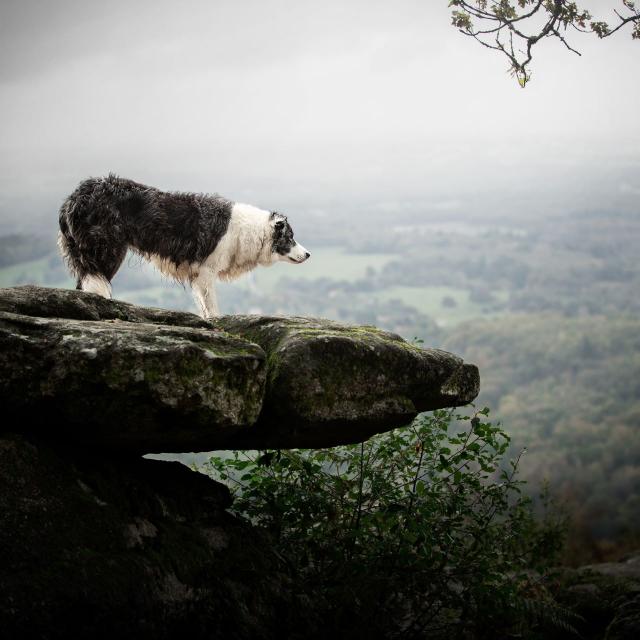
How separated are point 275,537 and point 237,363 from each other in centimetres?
256

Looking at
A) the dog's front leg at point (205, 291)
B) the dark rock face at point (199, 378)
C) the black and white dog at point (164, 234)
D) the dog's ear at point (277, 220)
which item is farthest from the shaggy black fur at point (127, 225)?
the dark rock face at point (199, 378)

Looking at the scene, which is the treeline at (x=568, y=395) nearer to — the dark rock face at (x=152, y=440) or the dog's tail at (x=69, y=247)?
the dog's tail at (x=69, y=247)

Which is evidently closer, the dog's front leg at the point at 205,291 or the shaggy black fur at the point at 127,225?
the shaggy black fur at the point at 127,225

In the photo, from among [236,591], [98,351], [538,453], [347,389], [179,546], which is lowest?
[538,453]

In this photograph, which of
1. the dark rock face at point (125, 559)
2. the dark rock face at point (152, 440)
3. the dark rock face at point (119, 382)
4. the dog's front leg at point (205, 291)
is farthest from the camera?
the dog's front leg at point (205, 291)

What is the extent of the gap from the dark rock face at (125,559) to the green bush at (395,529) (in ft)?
1.58

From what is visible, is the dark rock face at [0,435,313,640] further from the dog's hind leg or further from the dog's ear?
the dog's ear

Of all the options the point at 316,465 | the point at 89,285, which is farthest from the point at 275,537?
the point at 89,285

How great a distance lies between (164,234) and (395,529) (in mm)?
6149

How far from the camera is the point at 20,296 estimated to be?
750 centimetres

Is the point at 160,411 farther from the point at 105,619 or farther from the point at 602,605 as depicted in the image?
the point at 602,605

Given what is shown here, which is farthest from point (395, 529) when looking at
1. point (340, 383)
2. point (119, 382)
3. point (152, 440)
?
point (119, 382)

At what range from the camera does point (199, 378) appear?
6.48 m

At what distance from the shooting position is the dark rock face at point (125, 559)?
576cm
